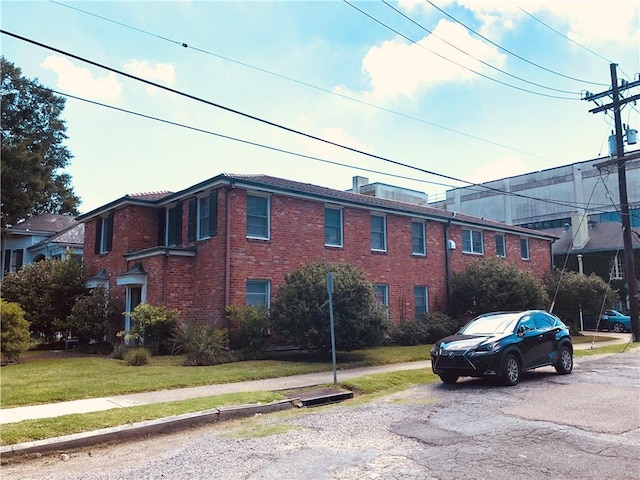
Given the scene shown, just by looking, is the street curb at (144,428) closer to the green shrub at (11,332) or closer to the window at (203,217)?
the green shrub at (11,332)

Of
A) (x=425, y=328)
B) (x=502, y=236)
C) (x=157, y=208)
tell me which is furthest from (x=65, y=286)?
(x=502, y=236)

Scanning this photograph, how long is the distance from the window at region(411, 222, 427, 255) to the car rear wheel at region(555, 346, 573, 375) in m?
10.3

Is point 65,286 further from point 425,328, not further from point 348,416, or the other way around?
point 348,416

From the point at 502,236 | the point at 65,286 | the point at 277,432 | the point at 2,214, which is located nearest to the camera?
the point at 277,432

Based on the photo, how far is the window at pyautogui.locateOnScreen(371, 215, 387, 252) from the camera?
21.3 meters

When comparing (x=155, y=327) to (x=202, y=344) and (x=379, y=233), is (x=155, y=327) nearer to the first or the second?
(x=202, y=344)

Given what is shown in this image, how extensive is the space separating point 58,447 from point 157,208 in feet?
47.8

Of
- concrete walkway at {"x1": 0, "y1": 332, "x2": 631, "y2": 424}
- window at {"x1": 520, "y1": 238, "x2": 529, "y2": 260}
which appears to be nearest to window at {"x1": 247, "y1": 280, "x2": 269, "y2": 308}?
concrete walkway at {"x1": 0, "y1": 332, "x2": 631, "y2": 424}

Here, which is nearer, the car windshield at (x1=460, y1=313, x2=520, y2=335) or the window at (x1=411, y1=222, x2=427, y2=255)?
the car windshield at (x1=460, y1=313, x2=520, y2=335)

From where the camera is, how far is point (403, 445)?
6.47 m

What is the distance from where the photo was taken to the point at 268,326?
15.4 m

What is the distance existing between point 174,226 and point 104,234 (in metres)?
4.19

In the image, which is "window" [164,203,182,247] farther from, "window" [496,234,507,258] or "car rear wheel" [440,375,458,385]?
"window" [496,234,507,258]

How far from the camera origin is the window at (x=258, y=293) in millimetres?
17141
